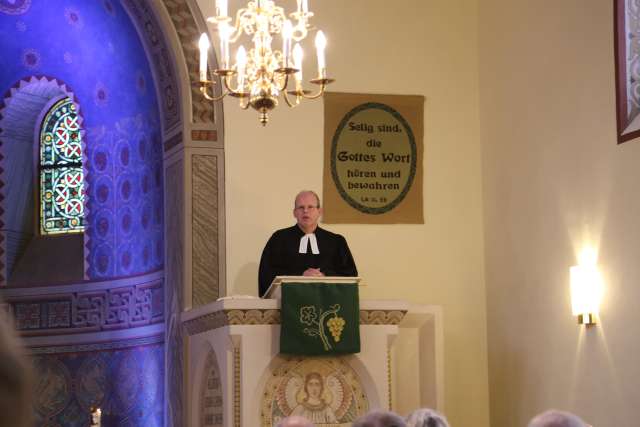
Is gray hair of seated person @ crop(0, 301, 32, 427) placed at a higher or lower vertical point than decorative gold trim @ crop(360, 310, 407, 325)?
higher

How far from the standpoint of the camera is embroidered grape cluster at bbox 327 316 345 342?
24.4 ft

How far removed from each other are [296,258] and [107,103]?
4291 millimetres

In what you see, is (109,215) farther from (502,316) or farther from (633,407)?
(633,407)

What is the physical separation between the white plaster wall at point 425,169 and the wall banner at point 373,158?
0.31 feet

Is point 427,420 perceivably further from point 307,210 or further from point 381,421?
point 307,210

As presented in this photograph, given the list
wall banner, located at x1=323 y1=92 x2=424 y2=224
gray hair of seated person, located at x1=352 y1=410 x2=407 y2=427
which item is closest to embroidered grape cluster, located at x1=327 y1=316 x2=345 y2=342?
wall banner, located at x1=323 y1=92 x2=424 y2=224

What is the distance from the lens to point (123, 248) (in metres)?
11.4

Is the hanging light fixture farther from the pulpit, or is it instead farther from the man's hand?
the pulpit

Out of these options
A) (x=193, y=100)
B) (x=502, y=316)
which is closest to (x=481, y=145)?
(x=502, y=316)

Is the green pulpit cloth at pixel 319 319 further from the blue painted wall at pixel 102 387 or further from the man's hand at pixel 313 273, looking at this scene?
the blue painted wall at pixel 102 387

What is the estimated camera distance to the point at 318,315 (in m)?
7.46

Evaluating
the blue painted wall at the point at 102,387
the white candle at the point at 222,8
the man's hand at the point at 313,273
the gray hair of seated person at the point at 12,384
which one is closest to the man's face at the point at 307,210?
the man's hand at the point at 313,273

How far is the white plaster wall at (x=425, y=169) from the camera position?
9930 mm

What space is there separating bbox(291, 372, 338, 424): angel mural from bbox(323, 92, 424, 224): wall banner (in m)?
2.86
